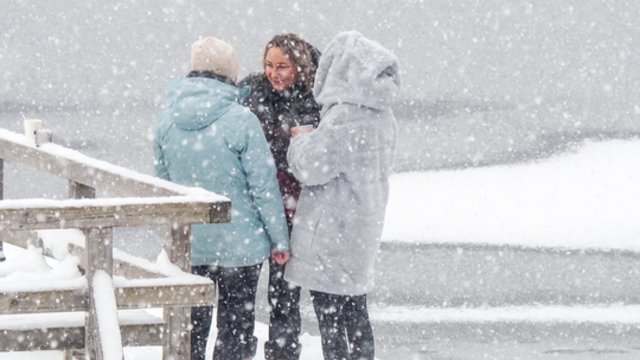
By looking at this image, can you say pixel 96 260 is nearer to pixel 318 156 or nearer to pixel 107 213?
→ pixel 107 213

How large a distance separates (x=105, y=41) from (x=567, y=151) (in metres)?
26.7

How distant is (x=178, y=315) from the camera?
402 cm

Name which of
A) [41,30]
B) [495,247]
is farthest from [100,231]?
[41,30]

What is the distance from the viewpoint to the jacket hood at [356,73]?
430cm

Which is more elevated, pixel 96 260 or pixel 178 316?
pixel 96 260

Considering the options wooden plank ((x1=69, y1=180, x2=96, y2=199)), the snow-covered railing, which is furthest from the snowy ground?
the snow-covered railing

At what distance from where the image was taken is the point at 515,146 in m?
28.5

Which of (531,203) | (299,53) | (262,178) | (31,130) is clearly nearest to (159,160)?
(262,178)

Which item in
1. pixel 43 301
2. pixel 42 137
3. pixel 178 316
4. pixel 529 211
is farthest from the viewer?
pixel 529 211

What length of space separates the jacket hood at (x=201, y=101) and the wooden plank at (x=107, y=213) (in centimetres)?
65

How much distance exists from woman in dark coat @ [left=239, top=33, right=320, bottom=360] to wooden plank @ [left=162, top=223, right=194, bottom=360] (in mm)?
612

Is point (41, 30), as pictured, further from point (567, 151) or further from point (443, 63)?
point (567, 151)

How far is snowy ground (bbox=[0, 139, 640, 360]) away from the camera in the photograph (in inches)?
391

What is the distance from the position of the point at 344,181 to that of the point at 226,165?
18.7 inches
